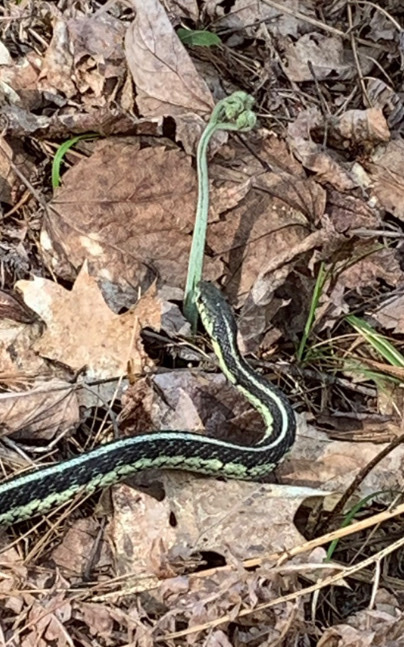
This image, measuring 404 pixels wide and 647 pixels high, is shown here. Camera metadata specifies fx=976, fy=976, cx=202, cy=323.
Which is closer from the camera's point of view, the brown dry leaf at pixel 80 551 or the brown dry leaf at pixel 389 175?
the brown dry leaf at pixel 80 551

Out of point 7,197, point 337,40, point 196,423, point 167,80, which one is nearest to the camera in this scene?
point 196,423

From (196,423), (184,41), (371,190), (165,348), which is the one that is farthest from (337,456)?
(184,41)

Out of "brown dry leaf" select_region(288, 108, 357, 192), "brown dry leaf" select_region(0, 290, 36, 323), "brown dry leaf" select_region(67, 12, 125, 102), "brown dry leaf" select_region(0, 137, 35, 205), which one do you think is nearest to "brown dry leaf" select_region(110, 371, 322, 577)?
"brown dry leaf" select_region(0, 290, 36, 323)

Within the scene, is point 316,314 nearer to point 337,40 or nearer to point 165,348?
point 165,348

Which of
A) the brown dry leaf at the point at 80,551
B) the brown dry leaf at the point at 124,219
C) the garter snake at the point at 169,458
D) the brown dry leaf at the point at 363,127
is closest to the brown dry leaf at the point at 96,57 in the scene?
the brown dry leaf at the point at 124,219

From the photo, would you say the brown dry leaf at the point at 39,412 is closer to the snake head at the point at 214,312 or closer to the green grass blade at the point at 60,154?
the snake head at the point at 214,312

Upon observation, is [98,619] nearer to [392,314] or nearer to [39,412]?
[39,412]
